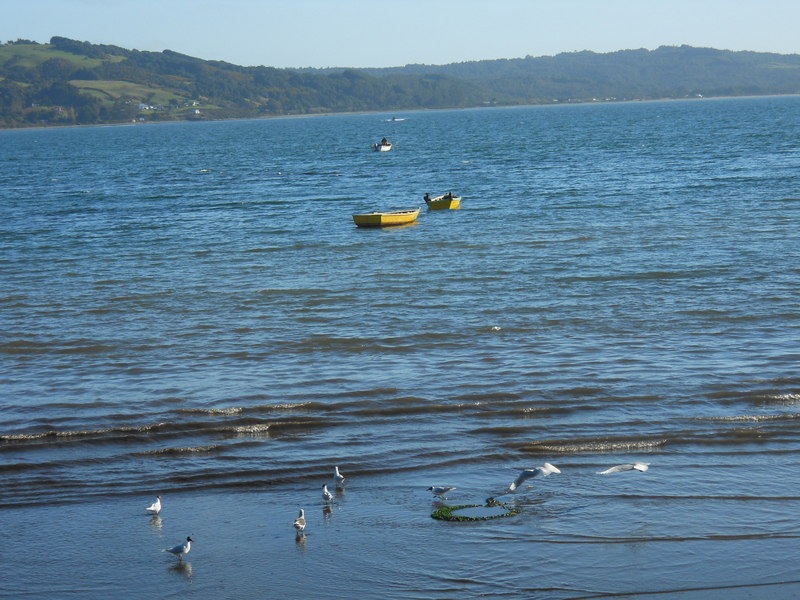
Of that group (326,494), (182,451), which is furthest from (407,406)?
(326,494)

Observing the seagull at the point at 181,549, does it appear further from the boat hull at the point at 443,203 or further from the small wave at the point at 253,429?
the boat hull at the point at 443,203

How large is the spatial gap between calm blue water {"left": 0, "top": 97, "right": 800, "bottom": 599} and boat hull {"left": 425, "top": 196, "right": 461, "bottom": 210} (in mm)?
4736

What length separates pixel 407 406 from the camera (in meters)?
16.2

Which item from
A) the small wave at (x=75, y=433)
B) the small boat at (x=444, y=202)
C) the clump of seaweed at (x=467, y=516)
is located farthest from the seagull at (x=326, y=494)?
the small boat at (x=444, y=202)

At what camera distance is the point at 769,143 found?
80.6 meters

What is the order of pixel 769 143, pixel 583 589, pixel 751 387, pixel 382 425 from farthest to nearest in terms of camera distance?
pixel 769 143 → pixel 751 387 → pixel 382 425 → pixel 583 589

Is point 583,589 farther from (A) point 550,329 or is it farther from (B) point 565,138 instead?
(B) point 565,138

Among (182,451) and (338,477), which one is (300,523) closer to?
(338,477)

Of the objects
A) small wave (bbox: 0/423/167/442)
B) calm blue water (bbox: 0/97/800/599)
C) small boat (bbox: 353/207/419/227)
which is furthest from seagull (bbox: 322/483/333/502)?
small boat (bbox: 353/207/419/227)

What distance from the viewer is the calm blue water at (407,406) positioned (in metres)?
10.5

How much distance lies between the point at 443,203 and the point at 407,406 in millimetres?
29706

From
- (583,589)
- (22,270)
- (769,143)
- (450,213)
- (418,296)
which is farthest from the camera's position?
(769,143)

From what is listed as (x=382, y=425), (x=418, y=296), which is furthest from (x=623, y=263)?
(x=382, y=425)

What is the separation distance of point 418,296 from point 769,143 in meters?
64.2
